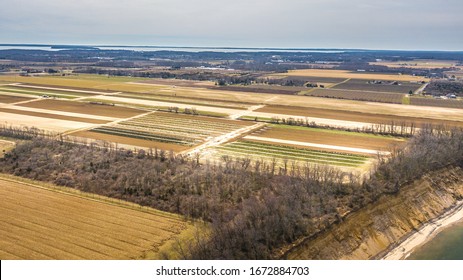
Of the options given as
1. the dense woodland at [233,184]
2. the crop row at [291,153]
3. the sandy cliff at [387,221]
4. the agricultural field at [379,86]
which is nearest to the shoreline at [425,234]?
the sandy cliff at [387,221]

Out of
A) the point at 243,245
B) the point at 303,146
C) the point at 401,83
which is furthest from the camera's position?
the point at 401,83

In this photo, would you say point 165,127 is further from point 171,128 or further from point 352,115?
point 352,115

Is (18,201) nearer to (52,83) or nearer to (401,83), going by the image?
(52,83)

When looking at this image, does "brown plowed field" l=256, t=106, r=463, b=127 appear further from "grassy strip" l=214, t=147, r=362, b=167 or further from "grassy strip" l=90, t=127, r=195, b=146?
"grassy strip" l=90, t=127, r=195, b=146

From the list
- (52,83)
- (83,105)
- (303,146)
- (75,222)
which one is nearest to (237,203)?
(75,222)

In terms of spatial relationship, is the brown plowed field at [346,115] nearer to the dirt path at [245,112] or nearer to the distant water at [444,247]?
the dirt path at [245,112]

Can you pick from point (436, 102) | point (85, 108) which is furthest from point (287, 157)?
point (436, 102)
